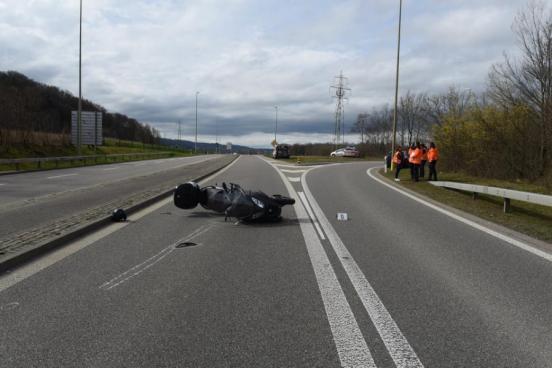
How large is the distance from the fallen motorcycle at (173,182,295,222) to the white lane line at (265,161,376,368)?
239 cm

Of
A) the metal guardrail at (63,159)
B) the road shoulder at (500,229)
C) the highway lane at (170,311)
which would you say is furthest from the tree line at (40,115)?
the highway lane at (170,311)

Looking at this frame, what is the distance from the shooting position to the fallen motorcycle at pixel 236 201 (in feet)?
31.3

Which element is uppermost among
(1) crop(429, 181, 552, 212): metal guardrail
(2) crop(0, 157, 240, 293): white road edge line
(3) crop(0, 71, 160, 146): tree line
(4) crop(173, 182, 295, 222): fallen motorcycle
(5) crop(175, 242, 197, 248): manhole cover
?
(3) crop(0, 71, 160, 146): tree line

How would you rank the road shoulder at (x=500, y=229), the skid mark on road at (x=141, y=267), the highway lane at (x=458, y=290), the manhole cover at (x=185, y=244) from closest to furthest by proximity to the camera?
the highway lane at (x=458, y=290)
the skid mark on road at (x=141, y=267)
the manhole cover at (x=185, y=244)
the road shoulder at (x=500, y=229)

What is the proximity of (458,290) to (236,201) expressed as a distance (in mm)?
5256

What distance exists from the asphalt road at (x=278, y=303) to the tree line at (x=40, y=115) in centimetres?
3976

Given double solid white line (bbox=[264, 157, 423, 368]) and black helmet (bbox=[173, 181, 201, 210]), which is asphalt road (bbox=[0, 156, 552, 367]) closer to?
double solid white line (bbox=[264, 157, 423, 368])

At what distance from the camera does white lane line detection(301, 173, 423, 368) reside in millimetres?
3525

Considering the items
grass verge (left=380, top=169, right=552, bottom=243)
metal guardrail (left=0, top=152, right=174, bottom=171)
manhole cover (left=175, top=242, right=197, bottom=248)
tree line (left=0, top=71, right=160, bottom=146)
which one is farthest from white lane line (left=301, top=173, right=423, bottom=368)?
tree line (left=0, top=71, right=160, bottom=146)

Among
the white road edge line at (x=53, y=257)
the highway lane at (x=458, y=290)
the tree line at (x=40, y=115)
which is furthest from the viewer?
the tree line at (x=40, y=115)

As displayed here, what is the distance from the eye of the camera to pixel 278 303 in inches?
185

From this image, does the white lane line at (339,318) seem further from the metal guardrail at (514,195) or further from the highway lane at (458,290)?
the metal guardrail at (514,195)

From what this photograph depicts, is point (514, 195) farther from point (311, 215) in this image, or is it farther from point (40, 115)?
point (40, 115)

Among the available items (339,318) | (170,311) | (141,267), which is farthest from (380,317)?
(141,267)
